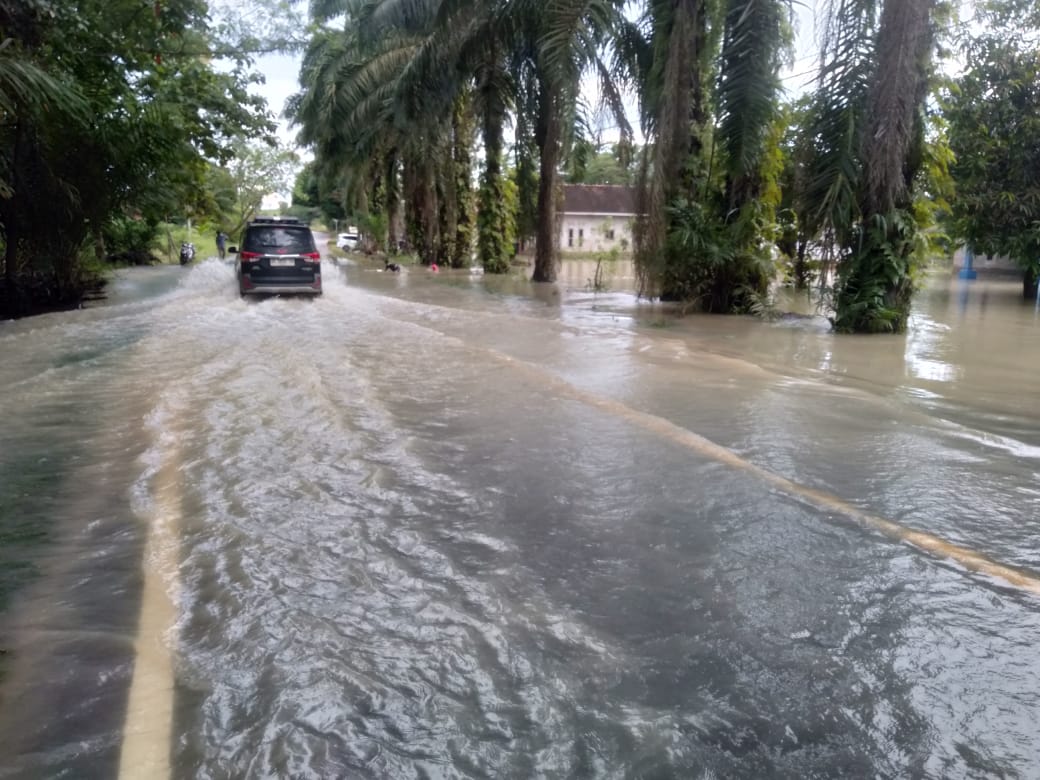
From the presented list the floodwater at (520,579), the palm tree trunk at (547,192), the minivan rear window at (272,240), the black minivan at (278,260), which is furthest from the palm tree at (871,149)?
the minivan rear window at (272,240)

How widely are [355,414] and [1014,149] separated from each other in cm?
2026

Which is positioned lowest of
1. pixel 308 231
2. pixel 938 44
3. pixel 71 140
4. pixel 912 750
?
pixel 912 750

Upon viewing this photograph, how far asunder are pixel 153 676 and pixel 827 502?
391 cm

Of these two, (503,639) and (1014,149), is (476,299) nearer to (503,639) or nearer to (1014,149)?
(1014,149)

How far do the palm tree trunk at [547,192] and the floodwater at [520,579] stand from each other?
509 inches

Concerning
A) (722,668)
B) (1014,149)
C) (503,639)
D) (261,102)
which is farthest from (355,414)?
(1014,149)

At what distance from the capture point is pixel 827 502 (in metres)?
5.24

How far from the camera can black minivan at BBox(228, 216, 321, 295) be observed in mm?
18203

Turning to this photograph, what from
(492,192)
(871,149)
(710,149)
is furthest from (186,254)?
(871,149)

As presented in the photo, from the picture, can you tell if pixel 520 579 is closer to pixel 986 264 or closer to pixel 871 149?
pixel 871 149

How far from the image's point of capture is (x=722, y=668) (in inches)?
132

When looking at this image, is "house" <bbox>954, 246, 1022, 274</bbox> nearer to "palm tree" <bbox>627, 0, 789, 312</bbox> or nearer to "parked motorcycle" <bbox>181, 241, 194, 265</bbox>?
"palm tree" <bbox>627, 0, 789, 312</bbox>

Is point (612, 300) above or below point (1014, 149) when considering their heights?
below

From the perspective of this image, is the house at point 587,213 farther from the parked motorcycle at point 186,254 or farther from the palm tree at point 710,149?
the palm tree at point 710,149
